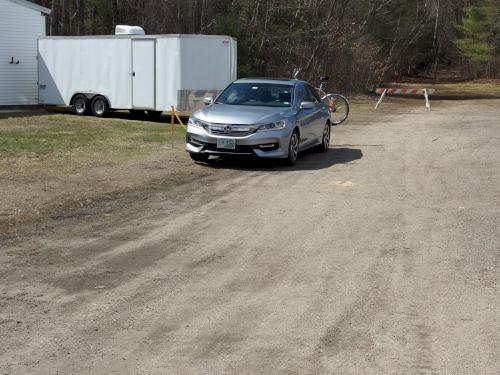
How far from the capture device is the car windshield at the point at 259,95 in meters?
15.3

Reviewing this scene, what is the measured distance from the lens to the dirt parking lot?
17.9ft

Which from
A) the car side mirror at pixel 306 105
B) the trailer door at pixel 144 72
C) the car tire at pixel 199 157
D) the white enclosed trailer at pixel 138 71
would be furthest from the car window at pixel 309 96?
the trailer door at pixel 144 72

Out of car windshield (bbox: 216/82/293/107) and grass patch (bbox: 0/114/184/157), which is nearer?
car windshield (bbox: 216/82/293/107)

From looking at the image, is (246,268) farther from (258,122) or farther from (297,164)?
(297,164)

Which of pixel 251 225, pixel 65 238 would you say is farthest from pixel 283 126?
pixel 65 238

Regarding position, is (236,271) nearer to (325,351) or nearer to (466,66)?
(325,351)

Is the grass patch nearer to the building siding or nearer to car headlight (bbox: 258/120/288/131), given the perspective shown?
car headlight (bbox: 258/120/288/131)

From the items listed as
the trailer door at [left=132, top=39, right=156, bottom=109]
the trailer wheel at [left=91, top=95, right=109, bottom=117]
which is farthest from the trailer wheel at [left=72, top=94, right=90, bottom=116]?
the trailer door at [left=132, top=39, right=156, bottom=109]

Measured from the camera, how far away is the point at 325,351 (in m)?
5.48

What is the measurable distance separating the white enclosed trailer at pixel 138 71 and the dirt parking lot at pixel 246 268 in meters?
7.96

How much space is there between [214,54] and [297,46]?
16623 mm

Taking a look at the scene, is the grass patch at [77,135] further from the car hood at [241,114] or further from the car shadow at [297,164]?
the car hood at [241,114]

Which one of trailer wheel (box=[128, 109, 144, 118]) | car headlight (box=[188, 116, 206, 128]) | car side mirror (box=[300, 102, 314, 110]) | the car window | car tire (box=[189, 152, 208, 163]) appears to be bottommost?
trailer wheel (box=[128, 109, 144, 118])

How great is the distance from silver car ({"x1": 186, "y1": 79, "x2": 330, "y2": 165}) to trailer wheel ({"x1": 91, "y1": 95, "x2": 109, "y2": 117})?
29.5ft
